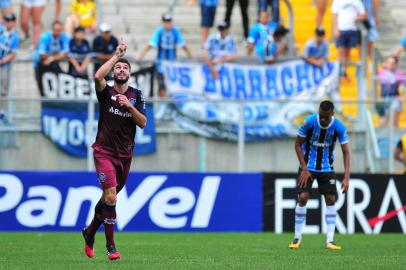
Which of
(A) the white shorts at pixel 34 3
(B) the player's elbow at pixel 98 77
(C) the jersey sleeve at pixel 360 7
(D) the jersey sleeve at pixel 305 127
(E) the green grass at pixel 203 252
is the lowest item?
(E) the green grass at pixel 203 252

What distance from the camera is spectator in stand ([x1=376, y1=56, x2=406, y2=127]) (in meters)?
21.4

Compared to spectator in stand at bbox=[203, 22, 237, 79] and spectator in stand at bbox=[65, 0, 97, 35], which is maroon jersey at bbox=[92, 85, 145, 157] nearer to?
spectator in stand at bbox=[203, 22, 237, 79]

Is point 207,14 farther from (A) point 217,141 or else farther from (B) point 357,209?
(B) point 357,209

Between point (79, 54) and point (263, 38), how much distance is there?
3927 millimetres

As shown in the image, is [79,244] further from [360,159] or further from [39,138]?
[360,159]

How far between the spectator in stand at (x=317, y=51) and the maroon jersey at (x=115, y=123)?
1081cm

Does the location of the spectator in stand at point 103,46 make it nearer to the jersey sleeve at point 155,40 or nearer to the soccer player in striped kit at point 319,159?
the jersey sleeve at point 155,40

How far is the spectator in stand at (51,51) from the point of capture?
22406 mm

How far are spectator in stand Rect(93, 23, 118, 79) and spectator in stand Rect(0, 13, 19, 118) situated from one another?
1.60m

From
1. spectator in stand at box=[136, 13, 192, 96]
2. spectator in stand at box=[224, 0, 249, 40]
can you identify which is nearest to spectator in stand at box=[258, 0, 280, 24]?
spectator in stand at box=[224, 0, 249, 40]

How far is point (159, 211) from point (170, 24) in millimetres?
4298

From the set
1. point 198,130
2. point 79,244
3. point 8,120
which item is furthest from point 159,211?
point 79,244

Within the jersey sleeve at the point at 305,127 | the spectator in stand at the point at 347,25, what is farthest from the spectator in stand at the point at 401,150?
the jersey sleeve at the point at 305,127

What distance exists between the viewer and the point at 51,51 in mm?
22672
